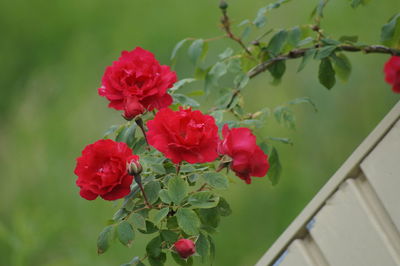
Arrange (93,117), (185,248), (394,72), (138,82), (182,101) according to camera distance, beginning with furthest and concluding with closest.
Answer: (93,117), (394,72), (182,101), (138,82), (185,248)

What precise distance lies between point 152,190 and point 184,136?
87mm

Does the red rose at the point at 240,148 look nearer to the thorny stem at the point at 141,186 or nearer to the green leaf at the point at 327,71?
the thorny stem at the point at 141,186

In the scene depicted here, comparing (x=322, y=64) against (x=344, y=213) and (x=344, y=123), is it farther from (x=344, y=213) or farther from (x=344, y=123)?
(x=344, y=123)

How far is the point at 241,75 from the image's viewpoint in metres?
1.12

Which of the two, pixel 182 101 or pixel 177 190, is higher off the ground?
pixel 182 101

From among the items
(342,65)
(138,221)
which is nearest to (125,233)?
(138,221)

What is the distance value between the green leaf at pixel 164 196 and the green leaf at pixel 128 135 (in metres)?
0.17

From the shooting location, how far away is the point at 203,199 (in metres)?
0.85

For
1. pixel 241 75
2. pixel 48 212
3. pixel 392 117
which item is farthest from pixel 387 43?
pixel 48 212

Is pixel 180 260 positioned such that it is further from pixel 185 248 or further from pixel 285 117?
pixel 285 117

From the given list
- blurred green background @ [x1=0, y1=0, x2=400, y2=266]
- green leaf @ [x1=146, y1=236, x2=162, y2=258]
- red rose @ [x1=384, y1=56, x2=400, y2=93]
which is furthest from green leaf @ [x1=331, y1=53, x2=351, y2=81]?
blurred green background @ [x1=0, y1=0, x2=400, y2=266]

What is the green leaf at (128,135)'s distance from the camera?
99 cm

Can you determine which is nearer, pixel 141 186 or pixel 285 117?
pixel 141 186

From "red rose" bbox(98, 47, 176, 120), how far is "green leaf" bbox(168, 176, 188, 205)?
123 mm
